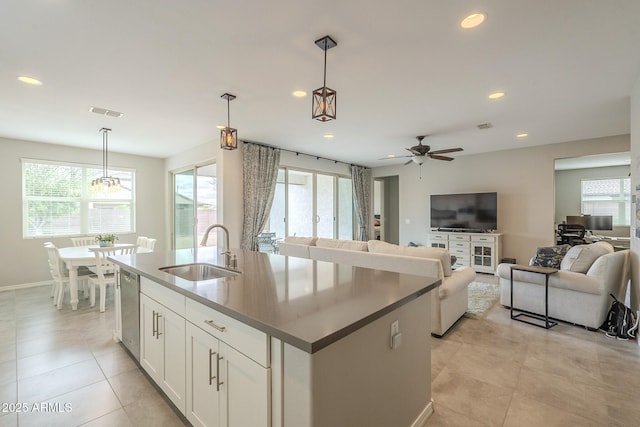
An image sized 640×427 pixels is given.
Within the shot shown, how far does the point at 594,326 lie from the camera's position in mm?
3217

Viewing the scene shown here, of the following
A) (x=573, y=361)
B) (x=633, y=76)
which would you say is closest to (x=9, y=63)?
(x=573, y=361)

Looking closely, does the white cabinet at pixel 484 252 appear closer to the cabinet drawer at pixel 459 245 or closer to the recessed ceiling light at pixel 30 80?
the cabinet drawer at pixel 459 245

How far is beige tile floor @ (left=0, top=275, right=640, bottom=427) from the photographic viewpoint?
1942 mm

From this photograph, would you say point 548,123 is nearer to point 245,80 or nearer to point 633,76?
point 633,76

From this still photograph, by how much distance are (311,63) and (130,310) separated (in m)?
2.72

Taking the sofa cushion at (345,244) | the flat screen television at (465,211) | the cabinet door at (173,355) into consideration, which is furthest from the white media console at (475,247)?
the cabinet door at (173,355)

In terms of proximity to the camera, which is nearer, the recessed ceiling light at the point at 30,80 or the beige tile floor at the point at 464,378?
the beige tile floor at the point at 464,378

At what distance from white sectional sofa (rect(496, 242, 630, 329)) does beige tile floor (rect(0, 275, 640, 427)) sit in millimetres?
207

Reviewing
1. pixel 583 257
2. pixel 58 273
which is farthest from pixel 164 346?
pixel 583 257

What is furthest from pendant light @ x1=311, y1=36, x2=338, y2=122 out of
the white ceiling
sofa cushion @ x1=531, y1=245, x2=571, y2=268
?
sofa cushion @ x1=531, y1=245, x2=571, y2=268

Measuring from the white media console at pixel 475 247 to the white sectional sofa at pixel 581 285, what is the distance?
2.15 metres

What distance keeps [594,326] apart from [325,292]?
354 centimetres

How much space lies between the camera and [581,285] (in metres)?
3.23

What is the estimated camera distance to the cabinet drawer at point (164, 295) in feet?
5.93
